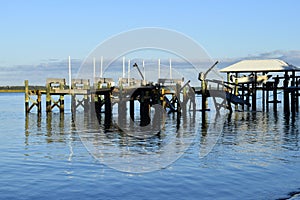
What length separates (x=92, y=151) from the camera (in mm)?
25219

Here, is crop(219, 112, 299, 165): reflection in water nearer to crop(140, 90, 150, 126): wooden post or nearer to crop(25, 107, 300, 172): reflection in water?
crop(25, 107, 300, 172): reflection in water

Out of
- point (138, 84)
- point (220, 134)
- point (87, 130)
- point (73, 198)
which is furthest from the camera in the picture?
point (138, 84)

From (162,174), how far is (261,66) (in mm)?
47671

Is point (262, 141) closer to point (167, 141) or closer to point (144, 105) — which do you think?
point (167, 141)

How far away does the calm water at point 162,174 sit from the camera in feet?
54.2

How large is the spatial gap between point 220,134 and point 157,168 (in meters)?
14.2

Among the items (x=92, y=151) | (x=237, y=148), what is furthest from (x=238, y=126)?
(x=92, y=151)

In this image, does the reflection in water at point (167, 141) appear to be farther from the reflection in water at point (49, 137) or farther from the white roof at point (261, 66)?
the white roof at point (261, 66)

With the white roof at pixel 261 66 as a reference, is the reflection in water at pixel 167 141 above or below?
below

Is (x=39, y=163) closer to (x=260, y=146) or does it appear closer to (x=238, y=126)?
(x=260, y=146)

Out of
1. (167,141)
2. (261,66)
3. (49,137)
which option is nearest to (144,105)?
(49,137)

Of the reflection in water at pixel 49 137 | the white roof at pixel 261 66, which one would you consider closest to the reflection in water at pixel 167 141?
the reflection in water at pixel 49 137

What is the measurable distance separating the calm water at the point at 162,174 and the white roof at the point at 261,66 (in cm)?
3539

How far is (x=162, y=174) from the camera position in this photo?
19547 mm
